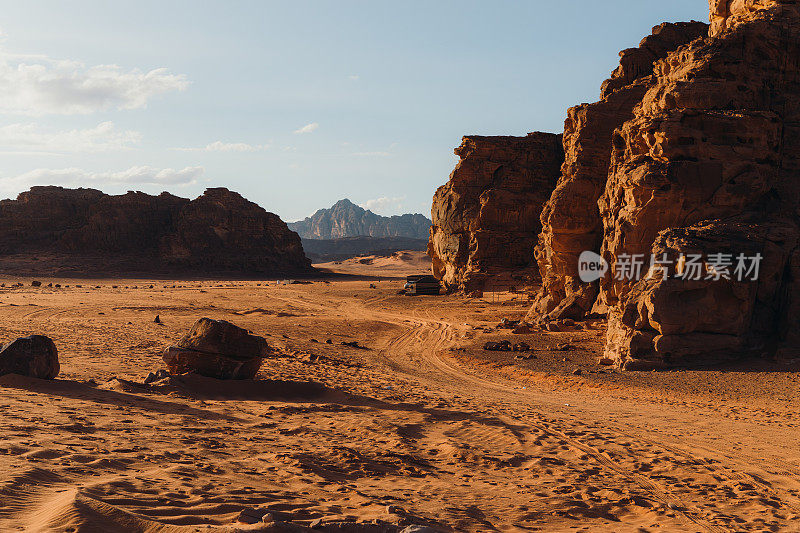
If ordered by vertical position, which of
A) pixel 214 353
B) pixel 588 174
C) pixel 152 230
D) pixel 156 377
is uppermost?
pixel 588 174

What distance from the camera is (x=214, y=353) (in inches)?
451

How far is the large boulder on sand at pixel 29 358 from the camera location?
9.75 metres

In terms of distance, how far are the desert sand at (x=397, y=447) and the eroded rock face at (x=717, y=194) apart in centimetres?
115

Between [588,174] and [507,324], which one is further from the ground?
[588,174]

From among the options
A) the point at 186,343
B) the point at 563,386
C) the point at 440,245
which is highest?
the point at 440,245

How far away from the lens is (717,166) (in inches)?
657

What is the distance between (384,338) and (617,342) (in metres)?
9.51

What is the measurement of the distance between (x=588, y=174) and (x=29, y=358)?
68.3 ft

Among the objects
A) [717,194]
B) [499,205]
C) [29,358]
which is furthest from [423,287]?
[29,358]

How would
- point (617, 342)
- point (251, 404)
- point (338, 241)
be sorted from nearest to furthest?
point (251, 404) < point (617, 342) < point (338, 241)

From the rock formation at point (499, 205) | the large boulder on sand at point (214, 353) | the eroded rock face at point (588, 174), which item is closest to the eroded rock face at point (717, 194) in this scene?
the eroded rock face at point (588, 174)

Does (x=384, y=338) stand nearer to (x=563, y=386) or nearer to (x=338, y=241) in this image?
(x=563, y=386)

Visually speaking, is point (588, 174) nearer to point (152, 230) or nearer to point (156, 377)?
point (156, 377)

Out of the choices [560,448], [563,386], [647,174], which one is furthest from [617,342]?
[560,448]
